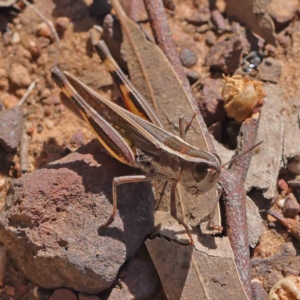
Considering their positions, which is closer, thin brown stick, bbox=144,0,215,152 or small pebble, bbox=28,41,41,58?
thin brown stick, bbox=144,0,215,152

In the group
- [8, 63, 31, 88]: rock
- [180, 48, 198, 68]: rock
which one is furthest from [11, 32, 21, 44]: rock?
[180, 48, 198, 68]: rock

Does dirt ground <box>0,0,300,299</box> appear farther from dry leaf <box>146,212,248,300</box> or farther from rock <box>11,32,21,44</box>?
dry leaf <box>146,212,248,300</box>

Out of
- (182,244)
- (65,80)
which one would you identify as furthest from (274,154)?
(65,80)

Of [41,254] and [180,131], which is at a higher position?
[180,131]

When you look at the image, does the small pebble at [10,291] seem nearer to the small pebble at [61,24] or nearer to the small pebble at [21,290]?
the small pebble at [21,290]

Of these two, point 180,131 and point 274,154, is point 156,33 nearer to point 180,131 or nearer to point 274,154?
point 180,131

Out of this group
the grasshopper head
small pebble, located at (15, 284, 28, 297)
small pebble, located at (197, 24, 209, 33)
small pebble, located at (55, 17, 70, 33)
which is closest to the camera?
the grasshopper head

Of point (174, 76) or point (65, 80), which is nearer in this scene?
point (65, 80)
